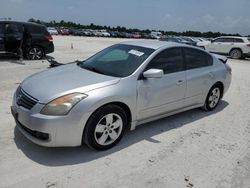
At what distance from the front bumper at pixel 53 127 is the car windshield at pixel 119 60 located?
3.57 ft

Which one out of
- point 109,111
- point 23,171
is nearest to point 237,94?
point 109,111

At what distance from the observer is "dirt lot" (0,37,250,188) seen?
129 inches

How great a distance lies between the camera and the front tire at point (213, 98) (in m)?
5.84

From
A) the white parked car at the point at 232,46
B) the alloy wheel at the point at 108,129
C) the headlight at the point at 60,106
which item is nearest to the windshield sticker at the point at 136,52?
the alloy wheel at the point at 108,129

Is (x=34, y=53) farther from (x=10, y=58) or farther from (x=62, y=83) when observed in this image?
(x=62, y=83)

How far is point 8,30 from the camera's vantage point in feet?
38.0

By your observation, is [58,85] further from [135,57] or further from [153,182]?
→ [153,182]

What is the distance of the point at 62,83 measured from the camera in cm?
390

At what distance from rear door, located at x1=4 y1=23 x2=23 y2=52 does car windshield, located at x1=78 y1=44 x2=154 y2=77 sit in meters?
7.92

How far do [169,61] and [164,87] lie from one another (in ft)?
1.87

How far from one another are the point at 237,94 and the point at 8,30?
→ 957cm

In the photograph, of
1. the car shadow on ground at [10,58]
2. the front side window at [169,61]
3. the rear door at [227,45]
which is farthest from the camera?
the rear door at [227,45]

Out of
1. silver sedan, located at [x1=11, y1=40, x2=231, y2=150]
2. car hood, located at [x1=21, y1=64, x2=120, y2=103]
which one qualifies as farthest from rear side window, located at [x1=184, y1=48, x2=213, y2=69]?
car hood, located at [x1=21, y1=64, x2=120, y2=103]

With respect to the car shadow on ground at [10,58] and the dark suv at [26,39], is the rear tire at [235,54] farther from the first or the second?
the car shadow on ground at [10,58]
